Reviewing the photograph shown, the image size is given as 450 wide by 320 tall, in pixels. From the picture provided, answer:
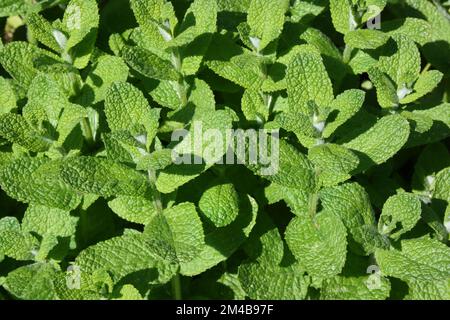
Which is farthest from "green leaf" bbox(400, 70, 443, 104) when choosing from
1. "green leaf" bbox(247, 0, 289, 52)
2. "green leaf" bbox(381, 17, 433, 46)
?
"green leaf" bbox(247, 0, 289, 52)

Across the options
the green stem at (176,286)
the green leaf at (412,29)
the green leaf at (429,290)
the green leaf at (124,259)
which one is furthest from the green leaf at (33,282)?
the green leaf at (412,29)

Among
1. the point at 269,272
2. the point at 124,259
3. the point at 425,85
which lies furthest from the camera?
the point at 425,85

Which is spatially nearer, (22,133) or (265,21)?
(22,133)

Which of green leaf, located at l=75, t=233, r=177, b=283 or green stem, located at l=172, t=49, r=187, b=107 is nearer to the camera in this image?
green leaf, located at l=75, t=233, r=177, b=283

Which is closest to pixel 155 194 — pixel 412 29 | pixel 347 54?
pixel 347 54

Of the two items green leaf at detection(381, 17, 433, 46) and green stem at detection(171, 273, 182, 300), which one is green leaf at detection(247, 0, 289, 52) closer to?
green leaf at detection(381, 17, 433, 46)

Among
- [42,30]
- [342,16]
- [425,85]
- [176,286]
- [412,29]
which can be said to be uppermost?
[42,30]

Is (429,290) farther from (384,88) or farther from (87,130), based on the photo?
(87,130)
